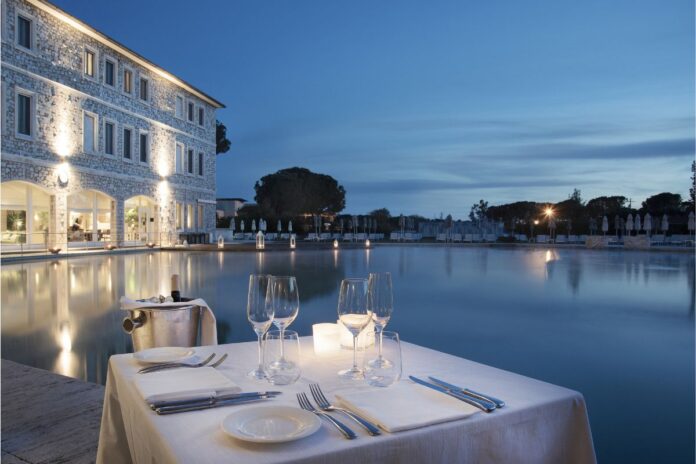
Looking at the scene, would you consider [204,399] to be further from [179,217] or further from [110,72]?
[179,217]

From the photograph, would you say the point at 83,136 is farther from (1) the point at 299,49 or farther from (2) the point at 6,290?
(1) the point at 299,49

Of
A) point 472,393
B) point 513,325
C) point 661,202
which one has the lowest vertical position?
point 513,325

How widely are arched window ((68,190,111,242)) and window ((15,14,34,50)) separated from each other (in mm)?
5245

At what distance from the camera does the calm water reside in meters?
3.27

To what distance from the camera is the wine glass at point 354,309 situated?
1.49 meters

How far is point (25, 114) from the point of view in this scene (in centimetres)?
1590

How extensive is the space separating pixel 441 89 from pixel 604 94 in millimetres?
13043

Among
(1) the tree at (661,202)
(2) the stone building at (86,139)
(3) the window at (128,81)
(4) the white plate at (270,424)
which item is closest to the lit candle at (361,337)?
(4) the white plate at (270,424)

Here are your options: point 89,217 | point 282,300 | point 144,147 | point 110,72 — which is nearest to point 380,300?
point 282,300

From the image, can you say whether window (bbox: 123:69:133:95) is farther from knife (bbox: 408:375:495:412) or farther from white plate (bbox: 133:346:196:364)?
knife (bbox: 408:375:495:412)

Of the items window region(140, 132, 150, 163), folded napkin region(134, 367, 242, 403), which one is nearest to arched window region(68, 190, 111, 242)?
window region(140, 132, 150, 163)

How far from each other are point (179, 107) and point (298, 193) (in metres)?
17.5

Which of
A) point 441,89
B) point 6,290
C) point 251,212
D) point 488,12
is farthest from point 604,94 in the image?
point 6,290

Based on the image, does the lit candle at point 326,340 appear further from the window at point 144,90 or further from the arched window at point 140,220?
the window at point 144,90
